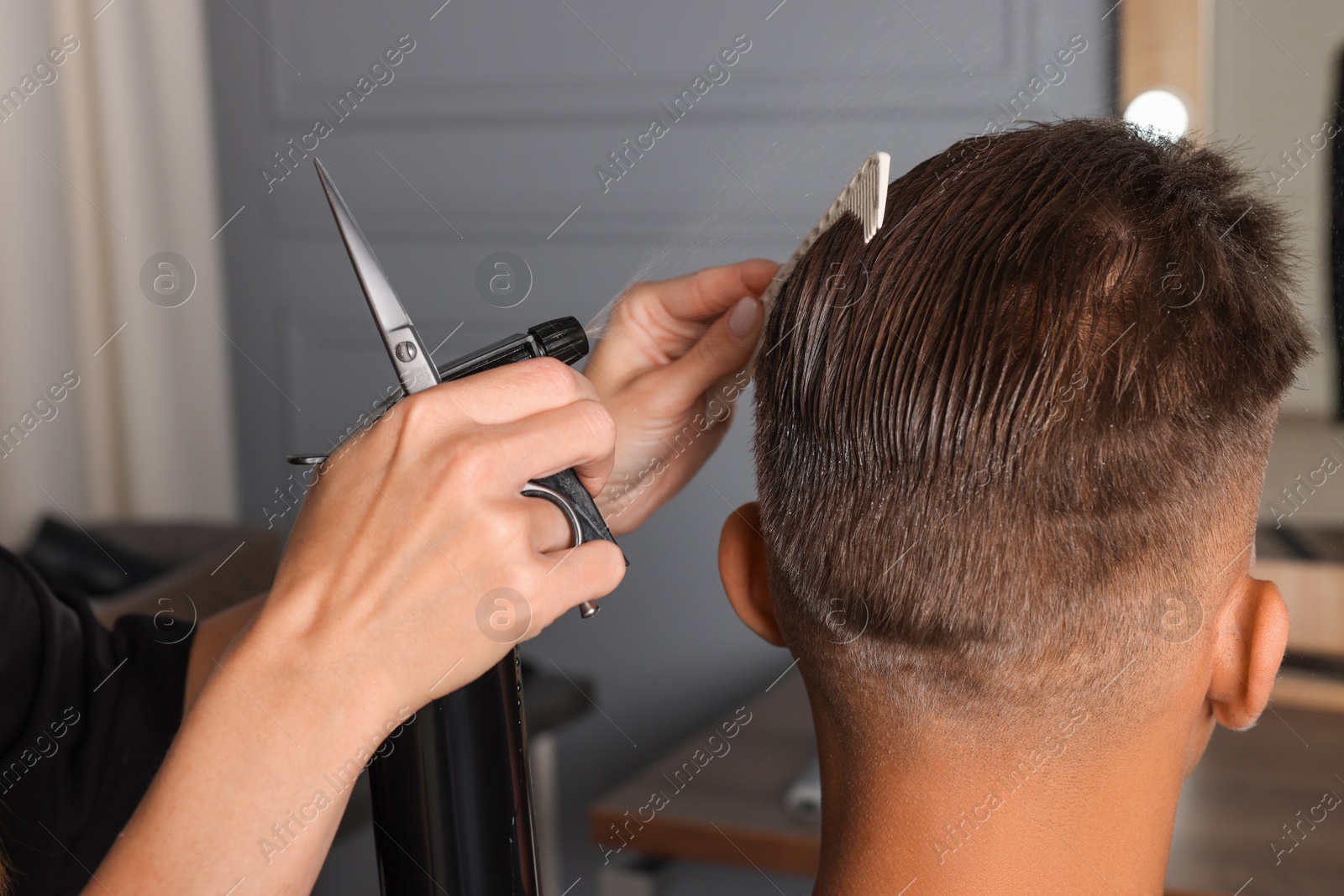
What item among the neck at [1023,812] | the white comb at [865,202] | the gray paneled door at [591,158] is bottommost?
the neck at [1023,812]

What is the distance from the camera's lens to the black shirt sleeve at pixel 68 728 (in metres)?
0.85

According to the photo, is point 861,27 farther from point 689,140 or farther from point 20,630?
point 20,630

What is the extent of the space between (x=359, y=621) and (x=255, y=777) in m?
0.09

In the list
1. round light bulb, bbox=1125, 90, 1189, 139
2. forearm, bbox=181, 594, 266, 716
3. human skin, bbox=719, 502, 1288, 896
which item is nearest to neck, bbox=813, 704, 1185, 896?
human skin, bbox=719, 502, 1288, 896

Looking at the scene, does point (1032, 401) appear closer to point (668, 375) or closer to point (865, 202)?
point (865, 202)

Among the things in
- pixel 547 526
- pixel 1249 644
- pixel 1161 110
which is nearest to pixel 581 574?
pixel 547 526

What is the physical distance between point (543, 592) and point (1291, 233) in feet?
1.72

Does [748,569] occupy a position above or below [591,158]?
below

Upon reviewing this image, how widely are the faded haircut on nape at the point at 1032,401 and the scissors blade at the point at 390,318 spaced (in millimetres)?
214

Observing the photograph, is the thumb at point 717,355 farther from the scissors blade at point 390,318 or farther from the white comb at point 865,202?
the scissors blade at point 390,318

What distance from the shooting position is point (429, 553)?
0.53m

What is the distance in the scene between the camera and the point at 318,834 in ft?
1.74

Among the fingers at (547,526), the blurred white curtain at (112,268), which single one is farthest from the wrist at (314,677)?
the blurred white curtain at (112,268)

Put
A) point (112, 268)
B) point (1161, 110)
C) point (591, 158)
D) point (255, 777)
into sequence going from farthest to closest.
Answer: point (112, 268), point (591, 158), point (1161, 110), point (255, 777)
